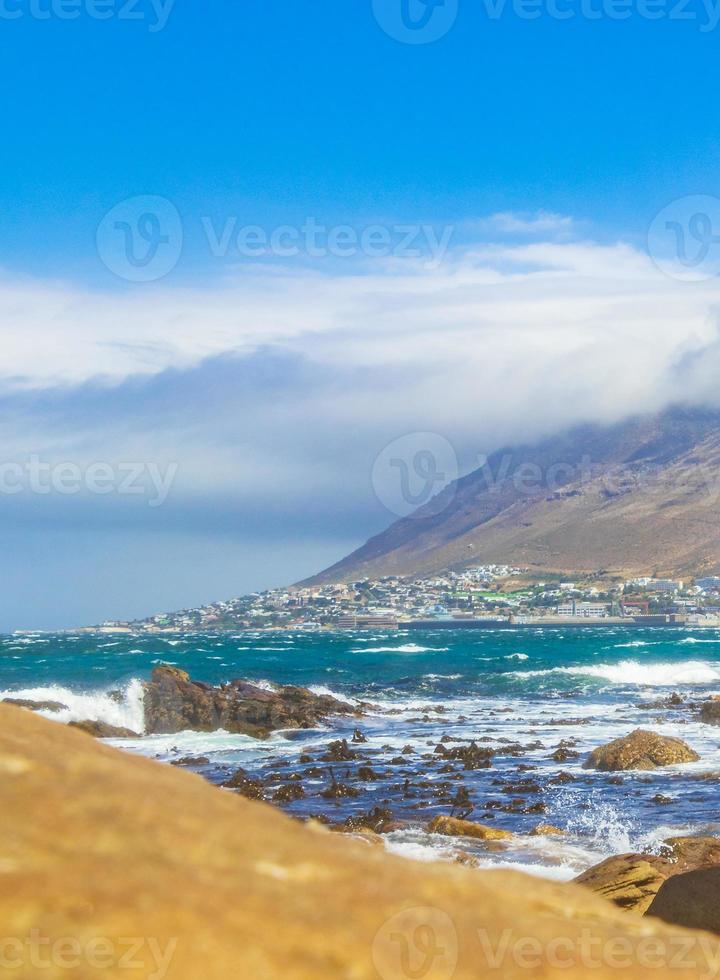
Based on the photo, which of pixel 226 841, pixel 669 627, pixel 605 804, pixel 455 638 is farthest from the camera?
pixel 669 627

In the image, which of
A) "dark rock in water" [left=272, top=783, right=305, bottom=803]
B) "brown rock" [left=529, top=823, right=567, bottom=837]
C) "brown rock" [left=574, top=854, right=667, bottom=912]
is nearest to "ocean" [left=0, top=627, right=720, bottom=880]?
"brown rock" [left=529, top=823, right=567, bottom=837]

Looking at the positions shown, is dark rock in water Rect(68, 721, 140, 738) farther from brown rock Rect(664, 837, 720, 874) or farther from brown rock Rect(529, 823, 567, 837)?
brown rock Rect(664, 837, 720, 874)

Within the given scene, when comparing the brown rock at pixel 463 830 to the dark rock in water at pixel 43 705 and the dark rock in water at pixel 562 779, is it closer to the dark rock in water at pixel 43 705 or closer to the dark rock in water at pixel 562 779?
the dark rock in water at pixel 562 779

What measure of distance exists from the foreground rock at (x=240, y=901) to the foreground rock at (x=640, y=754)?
24.0m

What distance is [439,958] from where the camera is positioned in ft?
9.91

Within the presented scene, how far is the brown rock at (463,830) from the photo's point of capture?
59.0ft

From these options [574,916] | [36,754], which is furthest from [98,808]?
[574,916]

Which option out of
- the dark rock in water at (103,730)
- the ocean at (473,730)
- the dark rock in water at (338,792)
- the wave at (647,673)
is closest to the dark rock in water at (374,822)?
the ocean at (473,730)

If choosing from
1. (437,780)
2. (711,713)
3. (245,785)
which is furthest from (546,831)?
(711,713)

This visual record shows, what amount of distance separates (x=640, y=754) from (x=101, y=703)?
1228 inches

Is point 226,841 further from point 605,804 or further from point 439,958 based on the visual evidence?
point 605,804

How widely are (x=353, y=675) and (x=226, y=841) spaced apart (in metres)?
69.1

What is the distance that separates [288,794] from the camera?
24.0 m

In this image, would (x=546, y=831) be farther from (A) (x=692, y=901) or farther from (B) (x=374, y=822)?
(A) (x=692, y=901)
